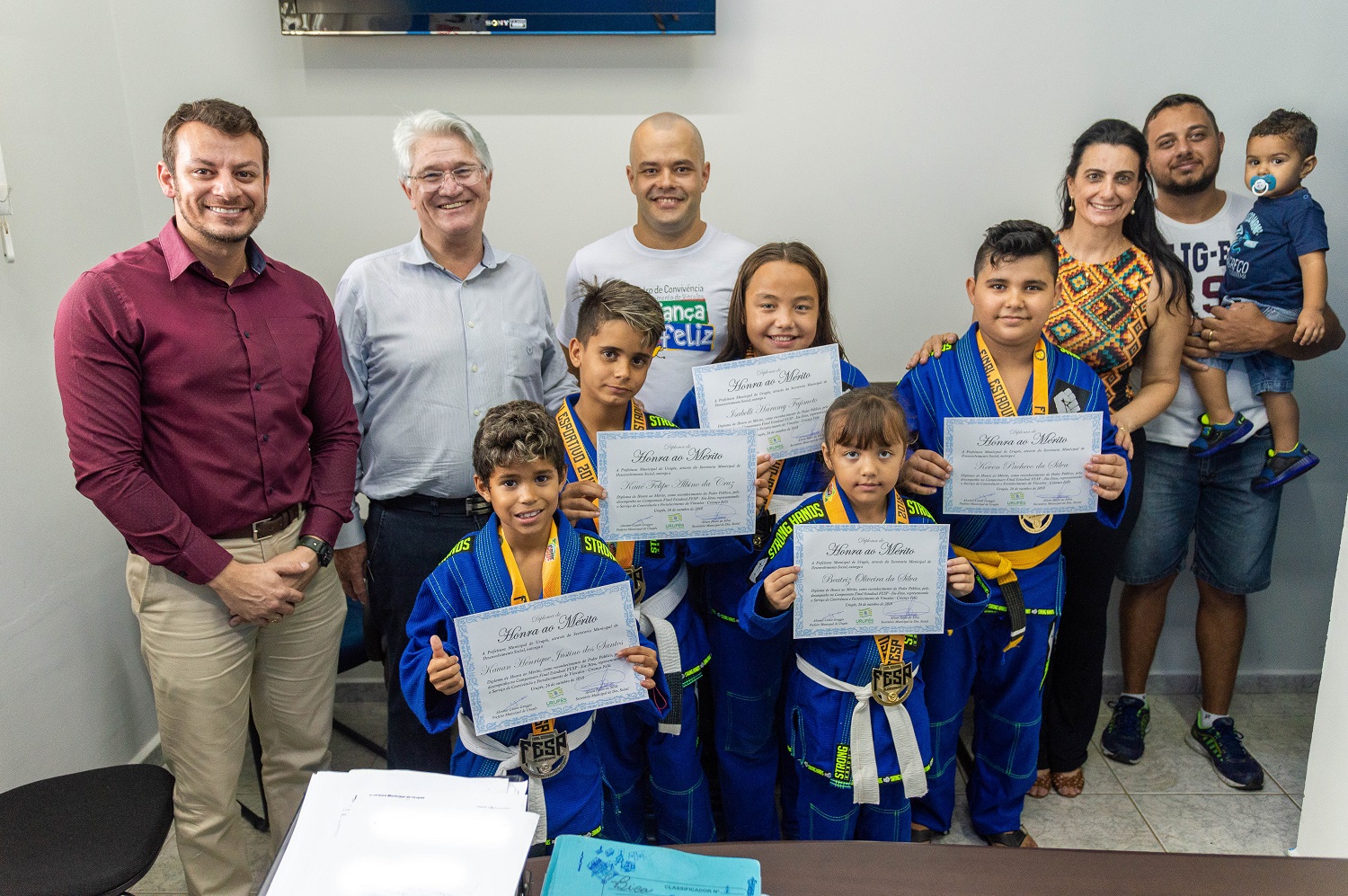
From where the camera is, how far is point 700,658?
2234 mm

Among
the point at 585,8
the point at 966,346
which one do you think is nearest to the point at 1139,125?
the point at 966,346

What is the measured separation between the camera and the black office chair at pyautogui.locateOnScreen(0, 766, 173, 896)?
164 centimetres

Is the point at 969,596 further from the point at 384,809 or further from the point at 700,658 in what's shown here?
the point at 384,809

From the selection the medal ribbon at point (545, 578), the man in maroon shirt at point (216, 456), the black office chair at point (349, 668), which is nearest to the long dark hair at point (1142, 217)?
the medal ribbon at point (545, 578)

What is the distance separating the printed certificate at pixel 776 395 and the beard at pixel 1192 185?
1383mm

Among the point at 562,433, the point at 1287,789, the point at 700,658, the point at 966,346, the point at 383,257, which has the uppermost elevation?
the point at 383,257

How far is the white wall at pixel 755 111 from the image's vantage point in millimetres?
2938

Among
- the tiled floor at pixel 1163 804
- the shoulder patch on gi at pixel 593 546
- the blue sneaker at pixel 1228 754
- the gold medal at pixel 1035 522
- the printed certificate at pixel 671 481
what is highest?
the printed certificate at pixel 671 481

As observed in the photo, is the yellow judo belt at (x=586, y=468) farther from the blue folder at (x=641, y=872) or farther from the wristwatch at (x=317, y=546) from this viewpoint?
the blue folder at (x=641, y=872)

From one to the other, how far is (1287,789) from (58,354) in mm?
3625

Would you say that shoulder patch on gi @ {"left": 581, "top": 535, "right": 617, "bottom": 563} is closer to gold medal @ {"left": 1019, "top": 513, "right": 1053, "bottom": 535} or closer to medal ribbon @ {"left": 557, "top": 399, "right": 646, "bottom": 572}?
medal ribbon @ {"left": 557, "top": 399, "right": 646, "bottom": 572}

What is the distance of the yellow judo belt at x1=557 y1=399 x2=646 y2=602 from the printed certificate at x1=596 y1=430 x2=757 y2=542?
7cm
